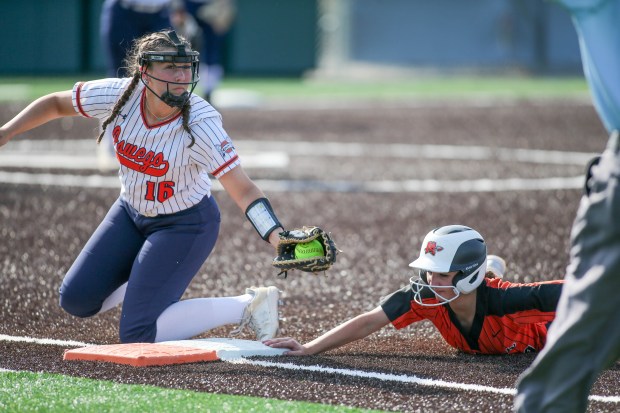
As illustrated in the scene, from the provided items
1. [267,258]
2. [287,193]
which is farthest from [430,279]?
[287,193]

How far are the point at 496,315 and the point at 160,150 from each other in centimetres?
191

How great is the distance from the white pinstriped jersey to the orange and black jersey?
114cm

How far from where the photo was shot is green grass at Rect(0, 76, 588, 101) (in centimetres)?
2181

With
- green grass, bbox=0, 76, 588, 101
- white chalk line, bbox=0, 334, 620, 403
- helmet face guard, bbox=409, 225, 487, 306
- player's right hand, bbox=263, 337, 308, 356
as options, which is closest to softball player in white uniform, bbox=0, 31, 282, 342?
player's right hand, bbox=263, 337, 308, 356

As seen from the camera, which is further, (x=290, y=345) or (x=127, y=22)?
(x=127, y=22)

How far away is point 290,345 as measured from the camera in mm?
5230

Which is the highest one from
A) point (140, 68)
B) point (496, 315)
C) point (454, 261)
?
point (140, 68)

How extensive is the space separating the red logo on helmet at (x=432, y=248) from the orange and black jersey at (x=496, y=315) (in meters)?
0.19

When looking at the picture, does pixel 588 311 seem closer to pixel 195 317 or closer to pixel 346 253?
pixel 195 317

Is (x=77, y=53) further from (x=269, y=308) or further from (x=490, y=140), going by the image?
(x=269, y=308)

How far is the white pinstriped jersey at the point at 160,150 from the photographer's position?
5340mm

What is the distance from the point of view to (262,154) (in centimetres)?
1297

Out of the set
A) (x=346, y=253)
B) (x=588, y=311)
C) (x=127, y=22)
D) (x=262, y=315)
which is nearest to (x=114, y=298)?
(x=262, y=315)

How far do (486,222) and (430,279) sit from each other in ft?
13.7
